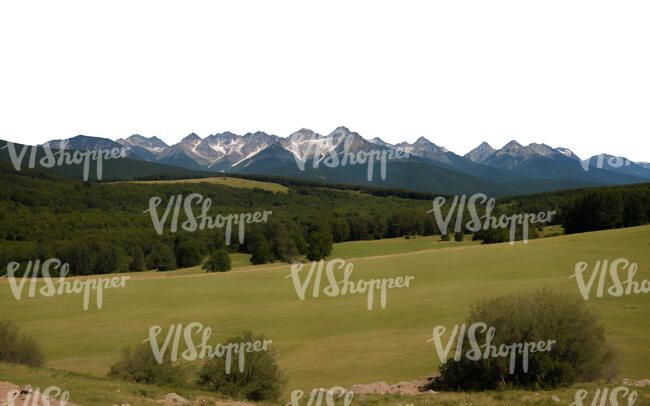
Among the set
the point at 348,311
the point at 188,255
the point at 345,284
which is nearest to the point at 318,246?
the point at 188,255

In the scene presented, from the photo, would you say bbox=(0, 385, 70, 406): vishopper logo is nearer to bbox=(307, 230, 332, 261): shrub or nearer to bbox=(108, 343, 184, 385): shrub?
bbox=(108, 343, 184, 385): shrub

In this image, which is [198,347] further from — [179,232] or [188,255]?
[179,232]

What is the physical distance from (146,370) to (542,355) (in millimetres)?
17584

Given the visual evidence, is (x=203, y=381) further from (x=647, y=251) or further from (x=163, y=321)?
(x=647, y=251)

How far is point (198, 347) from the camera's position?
96.5ft

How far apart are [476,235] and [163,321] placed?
7953cm

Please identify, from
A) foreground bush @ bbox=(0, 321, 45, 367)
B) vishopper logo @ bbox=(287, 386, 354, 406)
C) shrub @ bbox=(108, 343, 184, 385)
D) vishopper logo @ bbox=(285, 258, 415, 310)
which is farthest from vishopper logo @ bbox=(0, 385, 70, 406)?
vishopper logo @ bbox=(285, 258, 415, 310)

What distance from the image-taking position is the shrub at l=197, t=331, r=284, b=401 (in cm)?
1975

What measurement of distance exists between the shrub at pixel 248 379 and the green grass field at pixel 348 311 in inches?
109

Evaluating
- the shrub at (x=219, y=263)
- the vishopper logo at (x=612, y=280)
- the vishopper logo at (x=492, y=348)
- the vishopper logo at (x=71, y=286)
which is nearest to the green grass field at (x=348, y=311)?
the vishopper logo at (x=612, y=280)

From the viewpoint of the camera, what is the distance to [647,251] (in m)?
49.7

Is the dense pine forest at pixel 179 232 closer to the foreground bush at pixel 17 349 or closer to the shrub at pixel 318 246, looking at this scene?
the shrub at pixel 318 246

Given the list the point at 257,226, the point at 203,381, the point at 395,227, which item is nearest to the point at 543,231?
the point at 395,227

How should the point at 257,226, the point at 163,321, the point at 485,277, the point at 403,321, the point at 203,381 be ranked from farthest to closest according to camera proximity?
the point at 257,226 < the point at 485,277 < the point at 163,321 < the point at 403,321 < the point at 203,381
